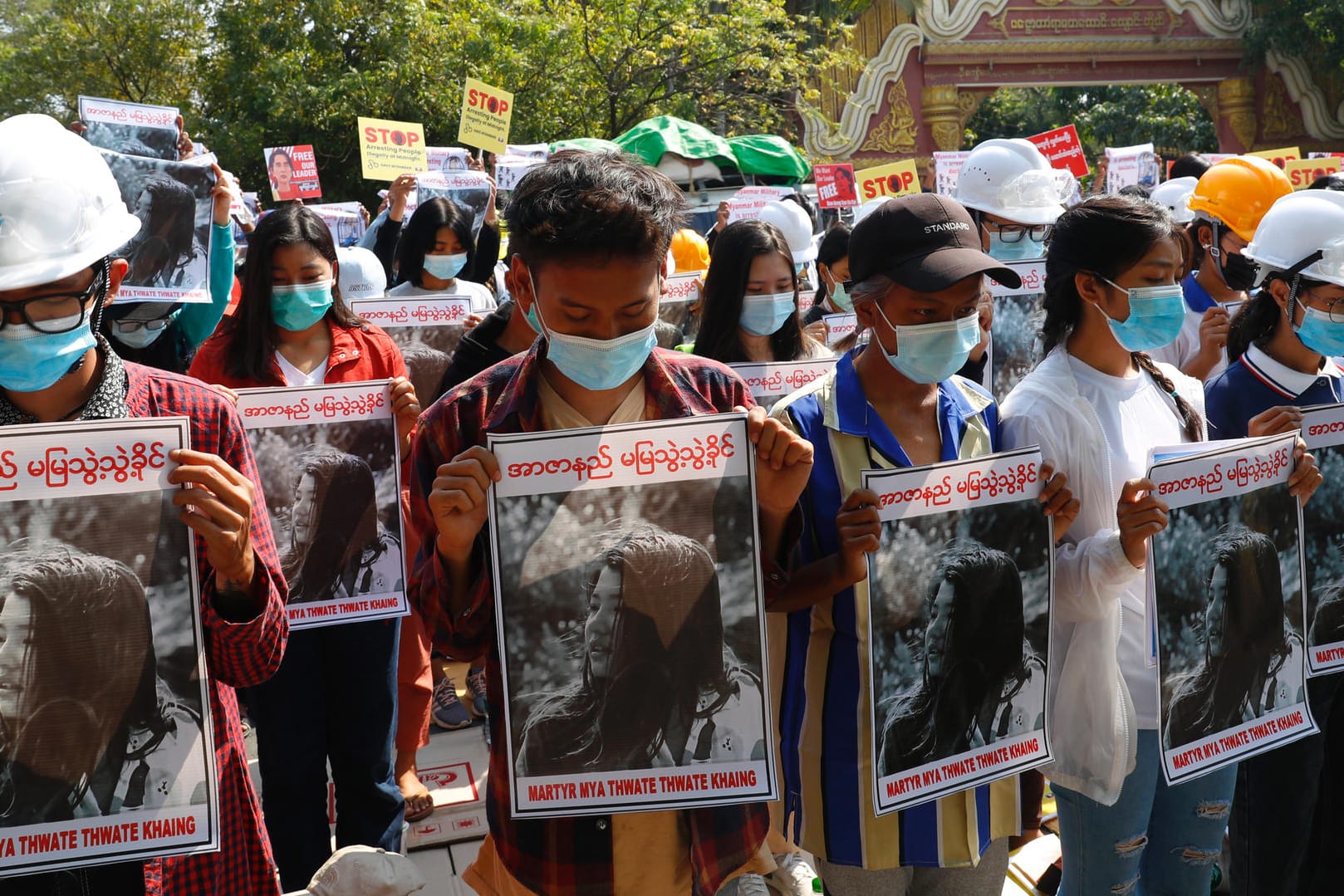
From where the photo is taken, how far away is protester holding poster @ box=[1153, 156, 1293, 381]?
4707 millimetres

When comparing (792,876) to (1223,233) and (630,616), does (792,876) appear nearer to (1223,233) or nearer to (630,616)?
(630,616)

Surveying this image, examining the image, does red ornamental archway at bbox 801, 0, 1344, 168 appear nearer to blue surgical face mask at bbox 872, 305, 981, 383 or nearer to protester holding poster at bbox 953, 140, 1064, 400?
protester holding poster at bbox 953, 140, 1064, 400

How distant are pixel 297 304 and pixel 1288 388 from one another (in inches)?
112

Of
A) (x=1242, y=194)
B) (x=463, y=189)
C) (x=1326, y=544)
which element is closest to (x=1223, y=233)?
(x=1242, y=194)

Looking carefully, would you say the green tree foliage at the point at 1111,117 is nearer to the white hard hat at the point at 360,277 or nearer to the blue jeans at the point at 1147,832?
the white hard hat at the point at 360,277

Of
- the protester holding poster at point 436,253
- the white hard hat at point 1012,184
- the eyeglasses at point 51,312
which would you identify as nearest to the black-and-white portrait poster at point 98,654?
the eyeglasses at point 51,312

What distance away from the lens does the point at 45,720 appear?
5.72 ft

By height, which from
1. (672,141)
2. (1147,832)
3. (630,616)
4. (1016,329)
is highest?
(630,616)

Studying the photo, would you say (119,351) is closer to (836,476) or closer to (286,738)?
(286,738)

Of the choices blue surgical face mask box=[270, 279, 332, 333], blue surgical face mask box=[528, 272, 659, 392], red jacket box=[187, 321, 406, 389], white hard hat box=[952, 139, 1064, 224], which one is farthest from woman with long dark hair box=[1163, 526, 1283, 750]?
blue surgical face mask box=[270, 279, 332, 333]

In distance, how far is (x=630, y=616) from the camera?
6.49 ft

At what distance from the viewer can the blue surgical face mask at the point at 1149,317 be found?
2650mm

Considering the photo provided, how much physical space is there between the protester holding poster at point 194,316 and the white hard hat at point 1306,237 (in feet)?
Result: 10.2

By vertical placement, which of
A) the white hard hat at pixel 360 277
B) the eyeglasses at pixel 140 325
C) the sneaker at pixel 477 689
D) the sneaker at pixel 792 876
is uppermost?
the eyeglasses at pixel 140 325
